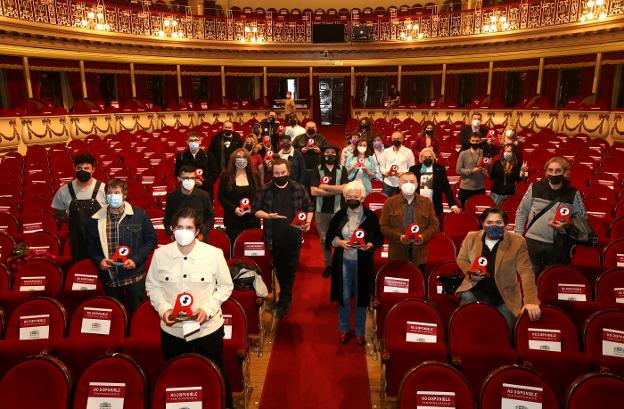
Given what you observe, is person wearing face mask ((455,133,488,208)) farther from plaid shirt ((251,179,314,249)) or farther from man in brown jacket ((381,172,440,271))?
plaid shirt ((251,179,314,249))

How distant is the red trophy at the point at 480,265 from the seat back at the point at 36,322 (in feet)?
11.6

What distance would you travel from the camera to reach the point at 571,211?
4.39 metres

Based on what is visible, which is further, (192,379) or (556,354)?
(556,354)

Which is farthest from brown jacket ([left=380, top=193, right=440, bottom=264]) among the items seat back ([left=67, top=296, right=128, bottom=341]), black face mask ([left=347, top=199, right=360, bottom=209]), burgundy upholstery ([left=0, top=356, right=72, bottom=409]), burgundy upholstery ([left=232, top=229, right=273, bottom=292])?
burgundy upholstery ([left=0, top=356, right=72, bottom=409])

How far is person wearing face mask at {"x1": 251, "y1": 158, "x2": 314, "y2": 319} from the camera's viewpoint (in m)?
4.96

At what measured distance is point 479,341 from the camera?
12.5 feet

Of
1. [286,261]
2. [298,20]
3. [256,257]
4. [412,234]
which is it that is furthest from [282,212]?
[298,20]

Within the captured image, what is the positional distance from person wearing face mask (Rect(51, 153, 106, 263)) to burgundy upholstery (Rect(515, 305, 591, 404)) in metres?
4.05

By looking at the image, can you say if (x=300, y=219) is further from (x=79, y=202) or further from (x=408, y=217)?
(x=79, y=202)

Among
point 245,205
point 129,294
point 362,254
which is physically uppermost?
point 245,205

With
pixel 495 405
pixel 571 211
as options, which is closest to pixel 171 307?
pixel 495 405

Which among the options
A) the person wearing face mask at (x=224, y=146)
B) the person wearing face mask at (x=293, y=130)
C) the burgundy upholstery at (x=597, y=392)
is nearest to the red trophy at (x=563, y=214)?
the burgundy upholstery at (x=597, y=392)

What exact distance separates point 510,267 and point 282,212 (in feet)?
7.74

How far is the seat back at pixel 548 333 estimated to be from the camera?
3670 millimetres
